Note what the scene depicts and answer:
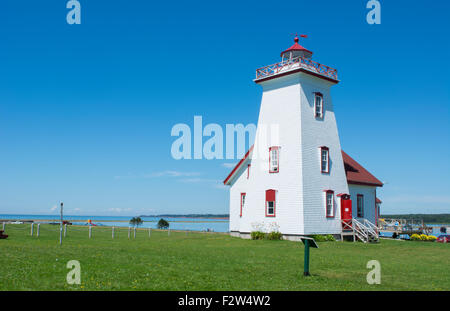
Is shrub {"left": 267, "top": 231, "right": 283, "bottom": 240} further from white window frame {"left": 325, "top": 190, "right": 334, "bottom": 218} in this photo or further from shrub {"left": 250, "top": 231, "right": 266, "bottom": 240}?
white window frame {"left": 325, "top": 190, "right": 334, "bottom": 218}

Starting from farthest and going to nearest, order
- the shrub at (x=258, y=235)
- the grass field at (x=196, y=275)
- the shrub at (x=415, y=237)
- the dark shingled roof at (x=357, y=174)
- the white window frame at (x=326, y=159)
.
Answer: the shrub at (x=415, y=237)
the dark shingled roof at (x=357, y=174)
the white window frame at (x=326, y=159)
the shrub at (x=258, y=235)
the grass field at (x=196, y=275)

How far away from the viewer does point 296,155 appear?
96.9ft

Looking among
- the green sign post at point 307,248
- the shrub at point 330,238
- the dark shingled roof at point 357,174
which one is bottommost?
the shrub at point 330,238

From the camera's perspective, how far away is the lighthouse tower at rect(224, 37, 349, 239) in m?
29.4

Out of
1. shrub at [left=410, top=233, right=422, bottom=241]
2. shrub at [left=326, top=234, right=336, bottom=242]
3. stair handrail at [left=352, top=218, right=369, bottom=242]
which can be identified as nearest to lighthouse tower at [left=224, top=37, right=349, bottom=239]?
shrub at [left=326, top=234, right=336, bottom=242]

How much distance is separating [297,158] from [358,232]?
7885 millimetres

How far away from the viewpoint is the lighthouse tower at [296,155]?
29.4 meters

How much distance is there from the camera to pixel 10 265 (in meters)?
12.2

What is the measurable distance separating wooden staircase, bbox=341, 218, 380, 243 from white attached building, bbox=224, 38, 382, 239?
0.27m

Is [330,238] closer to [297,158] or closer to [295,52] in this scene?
[297,158]

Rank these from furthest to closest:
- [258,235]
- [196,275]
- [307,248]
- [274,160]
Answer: [274,160]
[258,235]
[307,248]
[196,275]

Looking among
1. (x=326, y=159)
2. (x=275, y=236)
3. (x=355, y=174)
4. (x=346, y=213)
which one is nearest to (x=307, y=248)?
(x=275, y=236)

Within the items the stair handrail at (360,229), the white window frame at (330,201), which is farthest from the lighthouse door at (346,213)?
the white window frame at (330,201)

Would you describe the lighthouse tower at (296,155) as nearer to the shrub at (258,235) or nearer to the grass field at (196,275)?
the shrub at (258,235)
